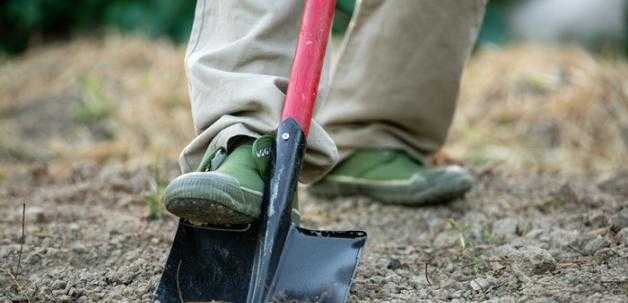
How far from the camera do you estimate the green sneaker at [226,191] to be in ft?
4.80

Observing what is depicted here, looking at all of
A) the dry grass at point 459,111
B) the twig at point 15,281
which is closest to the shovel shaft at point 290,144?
the twig at point 15,281

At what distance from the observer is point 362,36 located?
2334 millimetres

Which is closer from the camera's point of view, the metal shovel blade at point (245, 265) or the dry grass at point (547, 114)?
the metal shovel blade at point (245, 265)

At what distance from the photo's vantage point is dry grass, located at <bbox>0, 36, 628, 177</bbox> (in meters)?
3.44

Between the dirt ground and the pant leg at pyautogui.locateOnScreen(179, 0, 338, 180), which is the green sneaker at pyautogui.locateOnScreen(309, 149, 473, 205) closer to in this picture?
the dirt ground

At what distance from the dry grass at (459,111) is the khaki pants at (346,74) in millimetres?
894

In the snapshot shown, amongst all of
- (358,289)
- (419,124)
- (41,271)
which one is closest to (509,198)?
(419,124)

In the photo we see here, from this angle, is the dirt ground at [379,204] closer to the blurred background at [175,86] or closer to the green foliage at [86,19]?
the blurred background at [175,86]

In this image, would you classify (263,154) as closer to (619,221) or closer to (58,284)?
(58,284)

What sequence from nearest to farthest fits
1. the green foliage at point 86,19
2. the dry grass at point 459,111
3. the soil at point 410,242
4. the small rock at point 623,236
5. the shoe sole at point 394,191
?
the soil at point 410,242
the small rock at point 623,236
the shoe sole at point 394,191
the dry grass at point 459,111
the green foliage at point 86,19

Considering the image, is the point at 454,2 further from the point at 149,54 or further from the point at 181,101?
the point at 149,54

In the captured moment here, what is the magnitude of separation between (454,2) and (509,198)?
0.64 m

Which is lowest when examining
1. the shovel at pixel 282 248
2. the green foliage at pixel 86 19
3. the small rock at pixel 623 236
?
the green foliage at pixel 86 19

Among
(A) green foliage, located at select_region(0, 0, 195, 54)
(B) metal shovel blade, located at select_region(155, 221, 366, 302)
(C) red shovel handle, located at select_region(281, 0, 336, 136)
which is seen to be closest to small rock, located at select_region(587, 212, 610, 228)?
(B) metal shovel blade, located at select_region(155, 221, 366, 302)
